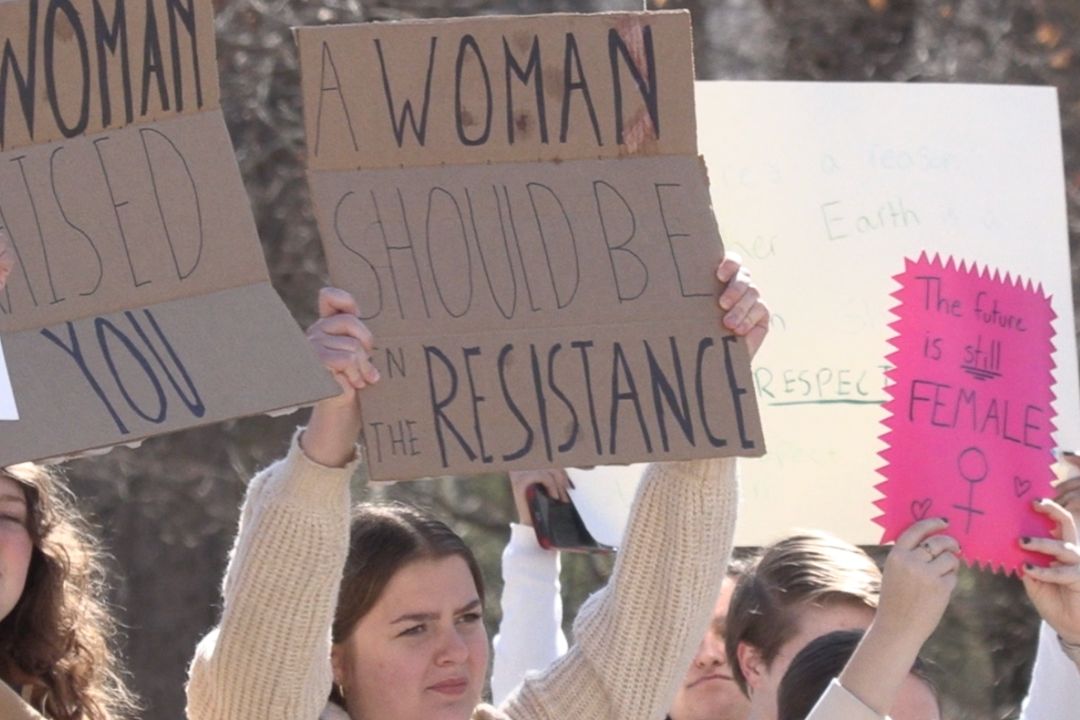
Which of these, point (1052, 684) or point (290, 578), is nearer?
point (290, 578)

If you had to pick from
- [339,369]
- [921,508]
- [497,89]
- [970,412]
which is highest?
[497,89]

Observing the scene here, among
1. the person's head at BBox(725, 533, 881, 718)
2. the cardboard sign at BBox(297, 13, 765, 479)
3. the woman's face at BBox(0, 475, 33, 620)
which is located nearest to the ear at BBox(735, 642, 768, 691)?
the person's head at BBox(725, 533, 881, 718)

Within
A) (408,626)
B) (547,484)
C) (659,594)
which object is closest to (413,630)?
(408,626)

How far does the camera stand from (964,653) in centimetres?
781

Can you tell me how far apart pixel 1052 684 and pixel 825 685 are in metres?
0.50

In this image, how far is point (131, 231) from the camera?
282 cm

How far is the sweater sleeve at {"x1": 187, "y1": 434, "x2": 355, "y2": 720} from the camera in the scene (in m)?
2.96

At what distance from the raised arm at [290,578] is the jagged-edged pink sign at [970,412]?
2.79 ft

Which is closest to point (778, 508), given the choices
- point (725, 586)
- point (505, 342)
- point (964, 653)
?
point (725, 586)

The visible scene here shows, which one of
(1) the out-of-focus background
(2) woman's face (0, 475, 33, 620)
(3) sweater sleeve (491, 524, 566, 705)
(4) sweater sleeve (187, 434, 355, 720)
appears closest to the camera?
(4) sweater sleeve (187, 434, 355, 720)

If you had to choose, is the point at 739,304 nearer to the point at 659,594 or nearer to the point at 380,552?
the point at 659,594

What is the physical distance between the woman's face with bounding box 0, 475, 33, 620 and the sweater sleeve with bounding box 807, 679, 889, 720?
45.9 inches

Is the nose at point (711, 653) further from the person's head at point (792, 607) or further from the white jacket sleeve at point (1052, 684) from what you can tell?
the white jacket sleeve at point (1052, 684)

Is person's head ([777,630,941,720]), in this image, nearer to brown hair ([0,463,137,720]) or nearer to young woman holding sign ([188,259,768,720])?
young woman holding sign ([188,259,768,720])
